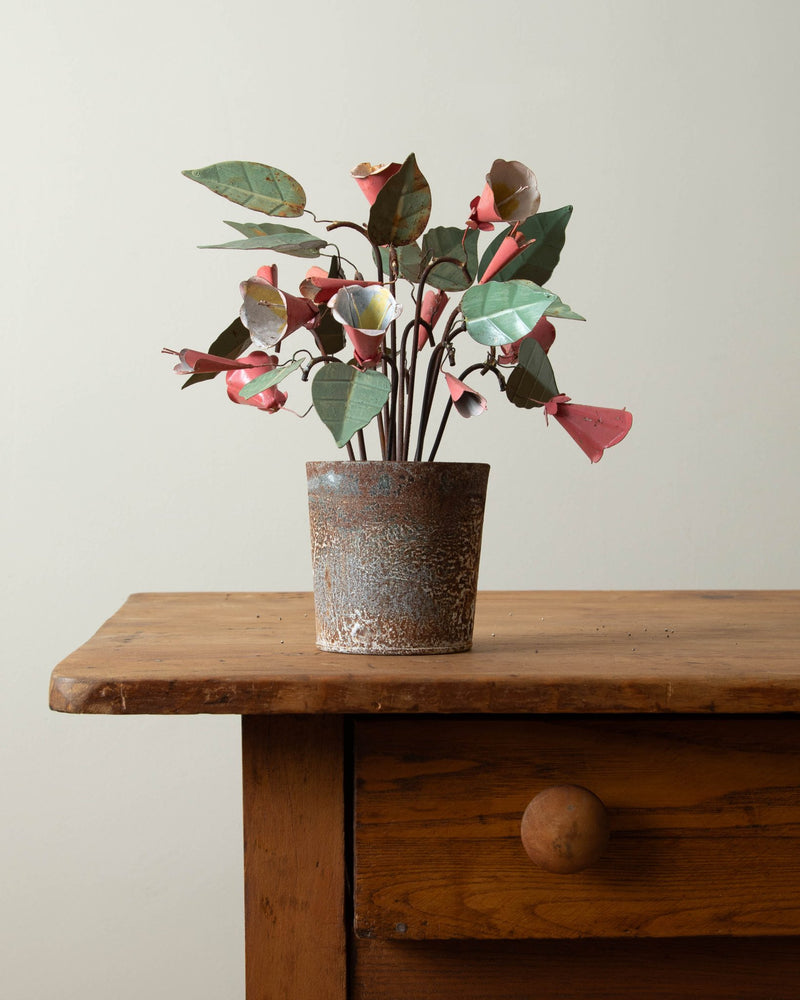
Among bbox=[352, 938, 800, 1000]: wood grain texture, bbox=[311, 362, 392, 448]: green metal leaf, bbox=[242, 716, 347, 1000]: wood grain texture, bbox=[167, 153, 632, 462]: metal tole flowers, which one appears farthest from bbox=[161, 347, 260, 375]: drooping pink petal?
bbox=[352, 938, 800, 1000]: wood grain texture

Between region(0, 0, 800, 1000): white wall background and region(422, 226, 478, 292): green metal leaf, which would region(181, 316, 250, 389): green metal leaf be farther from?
region(0, 0, 800, 1000): white wall background

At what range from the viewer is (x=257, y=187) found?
73 cm

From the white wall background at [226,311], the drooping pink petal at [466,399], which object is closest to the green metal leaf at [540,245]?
the drooping pink petal at [466,399]

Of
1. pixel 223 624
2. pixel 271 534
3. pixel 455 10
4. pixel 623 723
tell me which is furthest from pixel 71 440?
pixel 623 723

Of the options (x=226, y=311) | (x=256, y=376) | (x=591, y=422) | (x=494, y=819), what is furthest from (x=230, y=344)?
(x=226, y=311)

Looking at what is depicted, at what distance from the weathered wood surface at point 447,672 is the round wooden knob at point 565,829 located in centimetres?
6

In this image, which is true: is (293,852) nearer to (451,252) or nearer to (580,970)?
(580,970)

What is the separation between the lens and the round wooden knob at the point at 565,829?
623mm

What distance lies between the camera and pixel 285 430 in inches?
82.3

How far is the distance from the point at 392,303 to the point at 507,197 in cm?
11

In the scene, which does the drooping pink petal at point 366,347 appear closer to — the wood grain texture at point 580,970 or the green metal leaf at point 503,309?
the green metal leaf at point 503,309

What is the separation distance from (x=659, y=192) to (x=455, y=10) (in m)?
0.49

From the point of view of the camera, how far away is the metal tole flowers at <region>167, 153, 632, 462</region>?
0.68m

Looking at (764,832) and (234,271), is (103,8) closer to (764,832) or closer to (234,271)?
(234,271)
